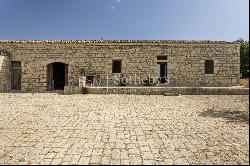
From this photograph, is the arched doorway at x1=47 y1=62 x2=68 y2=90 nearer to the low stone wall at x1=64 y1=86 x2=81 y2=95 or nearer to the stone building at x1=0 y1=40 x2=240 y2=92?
the stone building at x1=0 y1=40 x2=240 y2=92

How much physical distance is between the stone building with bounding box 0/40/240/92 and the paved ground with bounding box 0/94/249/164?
30.4 ft

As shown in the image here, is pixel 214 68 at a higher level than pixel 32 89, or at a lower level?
higher

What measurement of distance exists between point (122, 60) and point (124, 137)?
12.3m

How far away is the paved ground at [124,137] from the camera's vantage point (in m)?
3.90

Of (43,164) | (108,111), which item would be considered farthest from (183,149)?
(108,111)

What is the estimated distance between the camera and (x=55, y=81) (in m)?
18.7

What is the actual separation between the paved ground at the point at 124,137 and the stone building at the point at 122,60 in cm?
928

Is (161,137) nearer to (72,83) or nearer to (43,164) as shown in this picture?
(43,164)

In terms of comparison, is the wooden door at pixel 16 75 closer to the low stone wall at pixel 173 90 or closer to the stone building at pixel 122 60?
the stone building at pixel 122 60

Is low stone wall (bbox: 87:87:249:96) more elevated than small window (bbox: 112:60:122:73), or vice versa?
small window (bbox: 112:60:122:73)

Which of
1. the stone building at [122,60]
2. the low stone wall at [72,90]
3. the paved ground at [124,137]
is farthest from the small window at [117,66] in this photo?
the paved ground at [124,137]

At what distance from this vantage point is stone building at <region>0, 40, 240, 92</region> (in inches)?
666

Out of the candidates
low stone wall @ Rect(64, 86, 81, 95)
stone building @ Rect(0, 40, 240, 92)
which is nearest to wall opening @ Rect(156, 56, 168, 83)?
stone building @ Rect(0, 40, 240, 92)

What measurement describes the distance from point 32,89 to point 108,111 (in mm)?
10681
